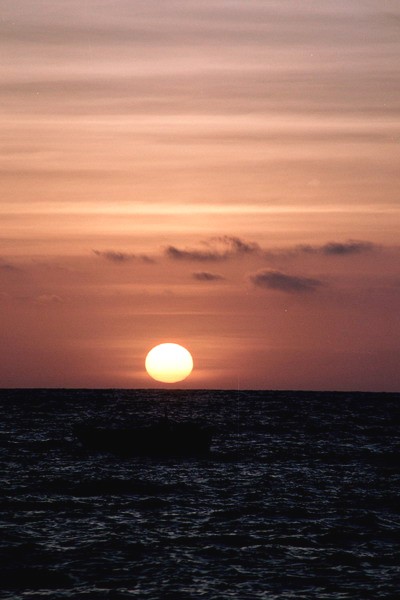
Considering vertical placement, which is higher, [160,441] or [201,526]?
[160,441]

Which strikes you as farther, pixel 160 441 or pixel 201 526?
pixel 160 441

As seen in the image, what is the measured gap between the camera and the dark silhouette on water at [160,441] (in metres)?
85.9

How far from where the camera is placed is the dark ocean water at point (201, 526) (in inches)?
1409

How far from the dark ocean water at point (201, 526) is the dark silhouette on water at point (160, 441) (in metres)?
1.41

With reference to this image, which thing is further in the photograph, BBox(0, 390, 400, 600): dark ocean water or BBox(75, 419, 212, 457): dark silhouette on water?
BBox(75, 419, 212, 457): dark silhouette on water

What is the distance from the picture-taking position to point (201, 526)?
48312 millimetres

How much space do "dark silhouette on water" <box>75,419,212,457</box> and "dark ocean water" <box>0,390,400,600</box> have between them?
1.41 metres

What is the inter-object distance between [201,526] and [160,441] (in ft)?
125

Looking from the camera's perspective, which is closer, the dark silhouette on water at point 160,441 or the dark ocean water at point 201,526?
the dark ocean water at point 201,526

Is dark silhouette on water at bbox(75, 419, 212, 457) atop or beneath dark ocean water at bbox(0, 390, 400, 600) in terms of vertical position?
atop

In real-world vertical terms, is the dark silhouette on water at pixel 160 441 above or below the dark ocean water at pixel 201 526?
above

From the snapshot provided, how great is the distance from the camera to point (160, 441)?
86.2 m

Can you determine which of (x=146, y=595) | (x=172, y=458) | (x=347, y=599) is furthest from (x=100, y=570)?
(x=172, y=458)

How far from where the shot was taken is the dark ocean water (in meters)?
35.8
